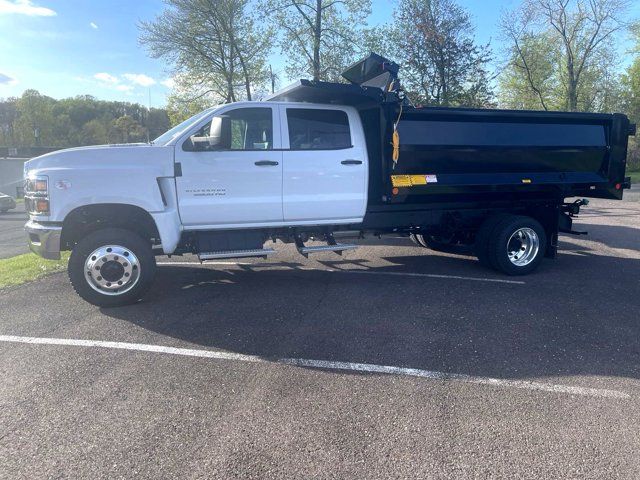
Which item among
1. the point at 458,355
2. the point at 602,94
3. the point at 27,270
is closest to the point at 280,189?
the point at 458,355

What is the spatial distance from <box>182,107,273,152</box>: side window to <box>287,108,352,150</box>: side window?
0.32 m

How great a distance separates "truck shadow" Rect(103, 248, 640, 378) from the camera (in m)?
4.26

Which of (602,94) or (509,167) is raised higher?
(602,94)

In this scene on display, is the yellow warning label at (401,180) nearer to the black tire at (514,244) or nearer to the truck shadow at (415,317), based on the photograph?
the truck shadow at (415,317)

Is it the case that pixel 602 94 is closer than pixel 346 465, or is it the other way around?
pixel 346 465

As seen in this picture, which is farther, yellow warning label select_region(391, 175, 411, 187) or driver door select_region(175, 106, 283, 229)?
yellow warning label select_region(391, 175, 411, 187)

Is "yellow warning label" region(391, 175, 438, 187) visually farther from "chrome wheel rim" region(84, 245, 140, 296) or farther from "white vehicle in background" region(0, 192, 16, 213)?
"white vehicle in background" region(0, 192, 16, 213)

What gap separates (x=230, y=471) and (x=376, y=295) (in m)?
3.64

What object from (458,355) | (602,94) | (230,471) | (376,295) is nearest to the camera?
(230,471)

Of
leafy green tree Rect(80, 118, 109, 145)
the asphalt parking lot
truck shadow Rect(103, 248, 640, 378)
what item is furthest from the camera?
leafy green tree Rect(80, 118, 109, 145)

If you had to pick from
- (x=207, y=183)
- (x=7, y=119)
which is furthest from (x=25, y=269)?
(x=7, y=119)

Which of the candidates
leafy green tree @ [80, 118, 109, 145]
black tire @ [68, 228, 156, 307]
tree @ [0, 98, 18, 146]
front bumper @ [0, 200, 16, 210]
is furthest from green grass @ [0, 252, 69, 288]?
tree @ [0, 98, 18, 146]

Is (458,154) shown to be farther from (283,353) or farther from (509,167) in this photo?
(283,353)

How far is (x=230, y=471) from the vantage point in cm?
272
